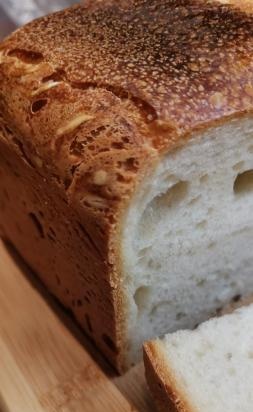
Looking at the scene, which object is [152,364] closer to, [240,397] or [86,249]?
[240,397]

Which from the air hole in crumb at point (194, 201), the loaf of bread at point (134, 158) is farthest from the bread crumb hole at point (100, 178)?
the air hole in crumb at point (194, 201)

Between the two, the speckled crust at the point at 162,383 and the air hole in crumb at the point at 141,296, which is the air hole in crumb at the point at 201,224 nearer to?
the air hole in crumb at the point at 141,296

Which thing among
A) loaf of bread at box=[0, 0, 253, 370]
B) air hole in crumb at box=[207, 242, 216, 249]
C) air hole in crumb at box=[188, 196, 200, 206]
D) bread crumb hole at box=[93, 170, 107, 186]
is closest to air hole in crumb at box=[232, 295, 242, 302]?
loaf of bread at box=[0, 0, 253, 370]

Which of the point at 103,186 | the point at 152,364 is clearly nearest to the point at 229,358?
the point at 152,364

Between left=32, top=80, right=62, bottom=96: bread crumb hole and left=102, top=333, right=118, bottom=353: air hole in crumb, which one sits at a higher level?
left=32, top=80, right=62, bottom=96: bread crumb hole

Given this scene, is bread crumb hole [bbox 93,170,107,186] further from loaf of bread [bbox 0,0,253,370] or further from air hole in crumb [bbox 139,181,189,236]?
air hole in crumb [bbox 139,181,189,236]

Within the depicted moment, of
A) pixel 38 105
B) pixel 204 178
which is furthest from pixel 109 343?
pixel 38 105

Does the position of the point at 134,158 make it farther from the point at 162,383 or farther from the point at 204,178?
the point at 162,383
